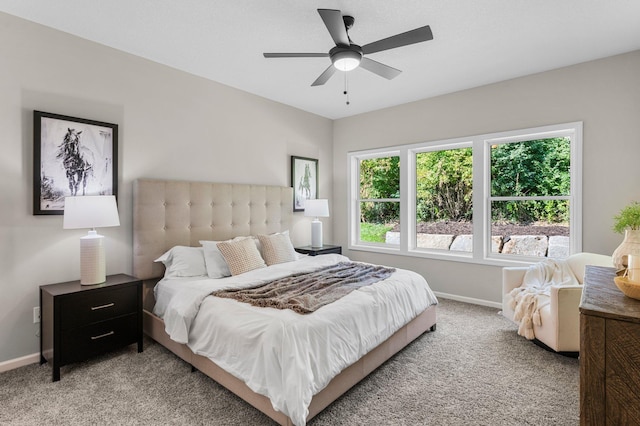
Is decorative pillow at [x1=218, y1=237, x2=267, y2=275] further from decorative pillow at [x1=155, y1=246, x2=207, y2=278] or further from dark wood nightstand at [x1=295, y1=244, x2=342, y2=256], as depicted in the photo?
dark wood nightstand at [x1=295, y1=244, x2=342, y2=256]

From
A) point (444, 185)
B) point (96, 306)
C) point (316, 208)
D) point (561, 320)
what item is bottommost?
point (561, 320)

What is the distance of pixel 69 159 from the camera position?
284 cm

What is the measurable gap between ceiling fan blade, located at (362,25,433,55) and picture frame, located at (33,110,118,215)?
2.50 metres

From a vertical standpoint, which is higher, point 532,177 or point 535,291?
point 532,177

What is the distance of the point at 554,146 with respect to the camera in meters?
3.78

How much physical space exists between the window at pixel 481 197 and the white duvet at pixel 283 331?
6.21 feet

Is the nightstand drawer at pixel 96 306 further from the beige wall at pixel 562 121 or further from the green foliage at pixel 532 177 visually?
the green foliage at pixel 532 177

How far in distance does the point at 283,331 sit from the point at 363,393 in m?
0.86

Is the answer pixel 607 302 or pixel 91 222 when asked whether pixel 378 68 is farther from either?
pixel 91 222

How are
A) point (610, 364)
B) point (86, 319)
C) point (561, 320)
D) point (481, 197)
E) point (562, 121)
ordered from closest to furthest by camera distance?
point (610, 364) → point (86, 319) → point (561, 320) → point (562, 121) → point (481, 197)

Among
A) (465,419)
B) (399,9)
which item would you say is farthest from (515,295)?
(399,9)

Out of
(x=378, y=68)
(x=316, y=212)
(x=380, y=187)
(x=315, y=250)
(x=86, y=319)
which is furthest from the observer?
(x=380, y=187)

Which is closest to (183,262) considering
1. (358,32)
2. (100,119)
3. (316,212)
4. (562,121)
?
(100,119)

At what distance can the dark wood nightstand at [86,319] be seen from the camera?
243 centimetres
